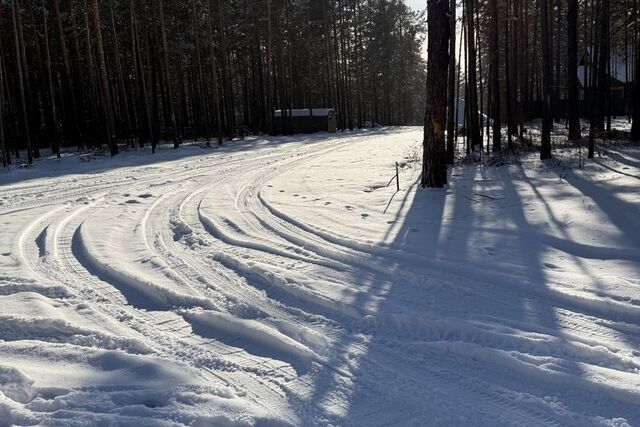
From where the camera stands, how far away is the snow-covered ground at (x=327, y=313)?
2.97m

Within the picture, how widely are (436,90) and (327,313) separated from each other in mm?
7244

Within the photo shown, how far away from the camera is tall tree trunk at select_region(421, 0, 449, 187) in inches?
395

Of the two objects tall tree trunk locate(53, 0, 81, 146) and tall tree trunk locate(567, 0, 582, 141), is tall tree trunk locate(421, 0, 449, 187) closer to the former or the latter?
tall tree trunk locate(567, 0, 582, 141)

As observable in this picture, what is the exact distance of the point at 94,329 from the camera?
4020mm

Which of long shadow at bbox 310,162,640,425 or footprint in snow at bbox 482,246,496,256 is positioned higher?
footprint in snow at bbox 482,246,496,256

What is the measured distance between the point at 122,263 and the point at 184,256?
717 mm

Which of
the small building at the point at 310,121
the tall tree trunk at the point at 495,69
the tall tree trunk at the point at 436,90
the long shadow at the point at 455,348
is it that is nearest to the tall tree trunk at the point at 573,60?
the tall tree trunk at the point at 495,69

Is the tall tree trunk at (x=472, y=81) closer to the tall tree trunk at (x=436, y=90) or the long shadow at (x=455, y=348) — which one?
the tall tree trunk at (x=436, y=90)

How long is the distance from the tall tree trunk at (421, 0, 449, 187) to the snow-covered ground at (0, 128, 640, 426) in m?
1.69

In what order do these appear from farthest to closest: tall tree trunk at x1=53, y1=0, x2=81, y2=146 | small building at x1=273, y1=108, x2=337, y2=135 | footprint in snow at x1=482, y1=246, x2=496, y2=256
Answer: small building at x1=273, y1=108, x2=337, y2=135
tall tree trunk at x1=53, y1=0, x2=81, y2=146
footprint in snow at x1=482, y1=246, x2=496, y2=256

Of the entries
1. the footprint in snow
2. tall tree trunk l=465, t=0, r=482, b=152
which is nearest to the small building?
tall tree trunk l=465, t=0, r=482, b=152

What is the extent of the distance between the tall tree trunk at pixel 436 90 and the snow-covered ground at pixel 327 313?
66.6 inches

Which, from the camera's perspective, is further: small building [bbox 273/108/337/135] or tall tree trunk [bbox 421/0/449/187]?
small building [bbox 273/108/337/135]

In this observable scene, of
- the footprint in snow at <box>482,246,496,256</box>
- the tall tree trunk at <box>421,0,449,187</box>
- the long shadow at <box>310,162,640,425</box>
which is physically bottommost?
the long shadow at <box>310,162,640,425</box>
